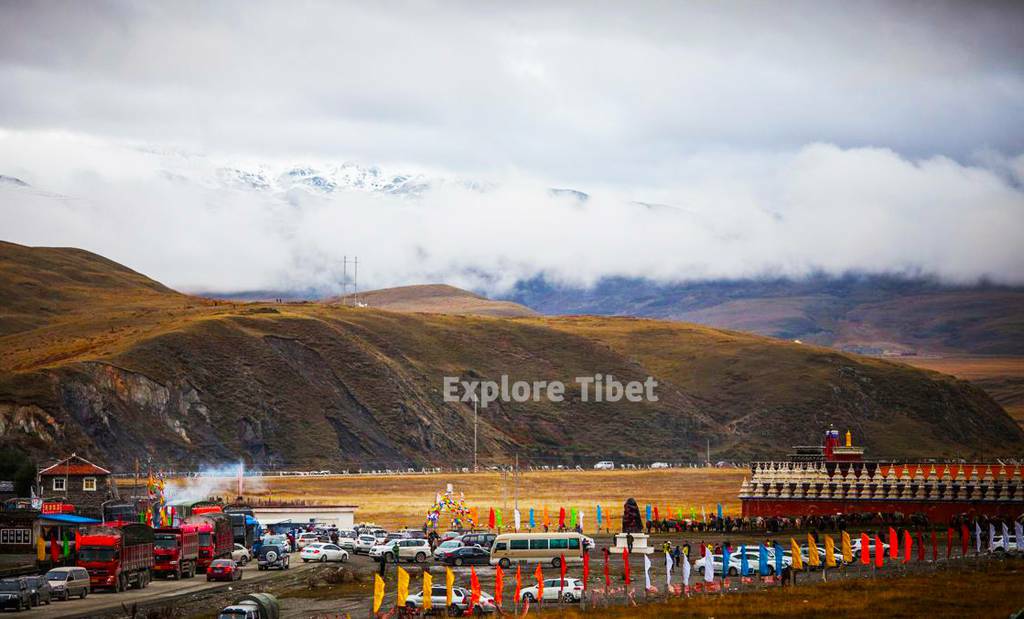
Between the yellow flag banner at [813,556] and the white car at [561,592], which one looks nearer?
the white car at [561,592]

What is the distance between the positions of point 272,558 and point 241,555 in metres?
3.32

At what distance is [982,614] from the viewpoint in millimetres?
47375

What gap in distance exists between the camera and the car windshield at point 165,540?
6712 cm

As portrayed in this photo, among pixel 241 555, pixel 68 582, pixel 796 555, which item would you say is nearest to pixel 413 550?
pixel 241 555

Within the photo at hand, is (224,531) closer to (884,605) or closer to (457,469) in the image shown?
(884,605)

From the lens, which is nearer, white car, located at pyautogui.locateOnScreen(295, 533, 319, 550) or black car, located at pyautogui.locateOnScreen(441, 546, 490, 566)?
black car, located at pyautogui.locateOnScreen(441, 546, 490, 566)

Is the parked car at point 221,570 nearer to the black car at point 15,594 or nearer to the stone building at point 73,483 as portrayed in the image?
the black car at point 15,594

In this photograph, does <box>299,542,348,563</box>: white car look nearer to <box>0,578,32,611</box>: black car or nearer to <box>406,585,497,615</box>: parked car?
<box>0,578,32,611</box>: black car

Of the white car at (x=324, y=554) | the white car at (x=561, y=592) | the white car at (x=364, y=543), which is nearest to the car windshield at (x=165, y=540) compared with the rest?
the white car at (x=324, y=554)

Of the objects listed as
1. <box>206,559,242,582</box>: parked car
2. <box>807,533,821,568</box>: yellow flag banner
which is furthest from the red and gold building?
<box>206,559,242,582</box>: parked car

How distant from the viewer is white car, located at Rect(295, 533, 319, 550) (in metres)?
85.1

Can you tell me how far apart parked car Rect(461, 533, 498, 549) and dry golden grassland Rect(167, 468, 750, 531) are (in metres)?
19.5

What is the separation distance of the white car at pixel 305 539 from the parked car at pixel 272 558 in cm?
1038

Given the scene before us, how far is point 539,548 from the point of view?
2741 inches
